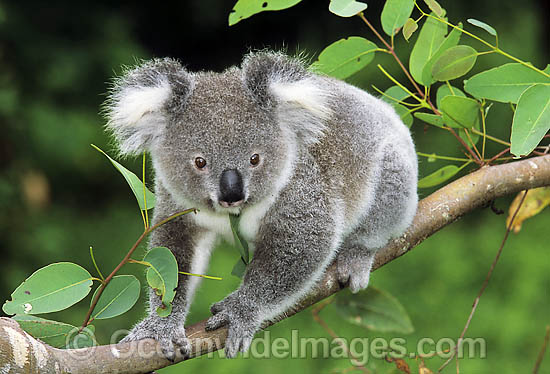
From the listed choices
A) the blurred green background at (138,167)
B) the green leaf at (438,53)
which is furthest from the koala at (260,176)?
the blurred green background at (138,167)

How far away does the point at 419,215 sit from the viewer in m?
2.82

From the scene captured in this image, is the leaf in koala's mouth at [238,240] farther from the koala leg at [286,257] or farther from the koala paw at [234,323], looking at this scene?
the koala paw at [234,323]

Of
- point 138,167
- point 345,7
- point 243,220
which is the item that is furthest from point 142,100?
point 138,167

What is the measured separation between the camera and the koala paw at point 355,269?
266cm

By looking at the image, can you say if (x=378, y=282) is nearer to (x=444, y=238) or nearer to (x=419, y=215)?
(x=444, y=238)

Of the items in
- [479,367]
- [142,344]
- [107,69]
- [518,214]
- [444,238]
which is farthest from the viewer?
[107,69]

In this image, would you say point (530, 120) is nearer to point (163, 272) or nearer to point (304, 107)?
point (304, 107)

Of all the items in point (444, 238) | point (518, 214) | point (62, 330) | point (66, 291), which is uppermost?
point (66, 291)

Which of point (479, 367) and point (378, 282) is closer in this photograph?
point (479, 367)

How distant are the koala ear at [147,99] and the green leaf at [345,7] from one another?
66cm

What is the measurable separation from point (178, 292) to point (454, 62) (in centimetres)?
130

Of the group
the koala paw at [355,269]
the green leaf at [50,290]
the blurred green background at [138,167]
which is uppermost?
the green leaf at [50,290]

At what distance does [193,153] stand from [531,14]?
6015mm

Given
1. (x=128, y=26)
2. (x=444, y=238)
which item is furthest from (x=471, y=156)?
(x=128, y=26)
